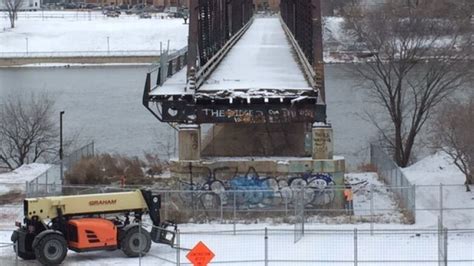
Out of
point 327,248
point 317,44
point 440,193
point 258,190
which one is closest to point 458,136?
point 317,44

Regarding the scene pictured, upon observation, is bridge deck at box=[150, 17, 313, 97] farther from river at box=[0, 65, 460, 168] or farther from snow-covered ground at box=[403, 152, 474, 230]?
snow-covered ground at box=[403, 152, 474, 230]

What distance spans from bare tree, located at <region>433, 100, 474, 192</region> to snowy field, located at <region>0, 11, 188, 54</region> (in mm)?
92387

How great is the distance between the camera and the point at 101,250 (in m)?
21.2

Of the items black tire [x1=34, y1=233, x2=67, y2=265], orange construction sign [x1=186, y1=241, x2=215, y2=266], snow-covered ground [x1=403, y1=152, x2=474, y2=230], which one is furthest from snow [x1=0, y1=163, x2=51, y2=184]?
orange construction sign [x1=186, y1=241, x2=215, y2=266]

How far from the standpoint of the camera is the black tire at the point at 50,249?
20000mm

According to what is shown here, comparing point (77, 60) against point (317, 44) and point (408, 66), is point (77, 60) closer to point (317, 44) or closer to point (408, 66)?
point (408, 66)

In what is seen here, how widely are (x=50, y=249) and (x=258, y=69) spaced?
21134 mm

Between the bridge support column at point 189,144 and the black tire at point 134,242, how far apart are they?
7.86 metres

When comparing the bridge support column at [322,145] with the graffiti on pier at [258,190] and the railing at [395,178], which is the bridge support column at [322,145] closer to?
the graffiti on pier at [258,190]

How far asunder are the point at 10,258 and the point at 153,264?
328 centimetres

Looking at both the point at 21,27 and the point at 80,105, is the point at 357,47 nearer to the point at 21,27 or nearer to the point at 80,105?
the point at 80,105

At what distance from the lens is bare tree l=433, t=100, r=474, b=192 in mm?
31875

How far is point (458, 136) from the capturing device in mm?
32969

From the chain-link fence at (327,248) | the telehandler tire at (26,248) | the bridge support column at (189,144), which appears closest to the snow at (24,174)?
the bridge support column at (189,144)
